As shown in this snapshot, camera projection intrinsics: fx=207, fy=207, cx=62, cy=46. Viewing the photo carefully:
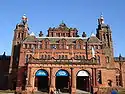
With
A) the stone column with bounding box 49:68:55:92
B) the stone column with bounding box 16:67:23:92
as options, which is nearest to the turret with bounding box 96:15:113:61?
the stone column with bounding box 49:68:55:92

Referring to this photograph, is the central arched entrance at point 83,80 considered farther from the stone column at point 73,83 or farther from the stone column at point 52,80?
the stone column at point 52,80

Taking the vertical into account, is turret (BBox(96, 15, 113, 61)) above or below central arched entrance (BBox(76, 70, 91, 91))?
above

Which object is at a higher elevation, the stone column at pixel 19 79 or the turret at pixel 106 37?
the turret at pixel 106 37

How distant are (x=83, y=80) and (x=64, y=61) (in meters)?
11.1

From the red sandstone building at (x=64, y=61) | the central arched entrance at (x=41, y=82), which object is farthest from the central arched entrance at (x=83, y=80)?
the central arched entrance at (x=41, y=82)

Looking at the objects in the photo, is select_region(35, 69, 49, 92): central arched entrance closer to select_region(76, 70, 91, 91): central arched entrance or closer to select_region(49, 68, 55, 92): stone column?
select_region(49, 68, 55, 92): stone column

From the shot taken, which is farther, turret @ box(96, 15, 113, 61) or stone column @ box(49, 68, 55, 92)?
turret @ box(96, 15, 113, 61)

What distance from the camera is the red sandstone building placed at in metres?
55.1

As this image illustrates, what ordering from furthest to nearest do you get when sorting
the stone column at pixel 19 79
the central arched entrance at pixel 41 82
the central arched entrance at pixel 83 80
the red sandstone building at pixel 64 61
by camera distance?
the stone column at pixel 19 79
the central arched entrance at pixel 41 82
the central arched entrance at pixel 83 80
the red sandstone building at pixel 64 61

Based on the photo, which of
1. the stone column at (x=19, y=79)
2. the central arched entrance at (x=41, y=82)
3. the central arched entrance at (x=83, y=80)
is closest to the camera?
the central arched entrance at (x=83, y=80)

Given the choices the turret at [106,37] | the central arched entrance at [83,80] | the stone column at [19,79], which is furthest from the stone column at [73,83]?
the turret at [106,37]

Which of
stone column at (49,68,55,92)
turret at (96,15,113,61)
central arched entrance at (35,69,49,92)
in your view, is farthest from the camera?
turret at (96,15,113,61)

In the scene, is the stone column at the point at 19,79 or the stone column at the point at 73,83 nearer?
the stone column at the point at 73,83

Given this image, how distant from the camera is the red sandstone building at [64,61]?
5506 centimetres
